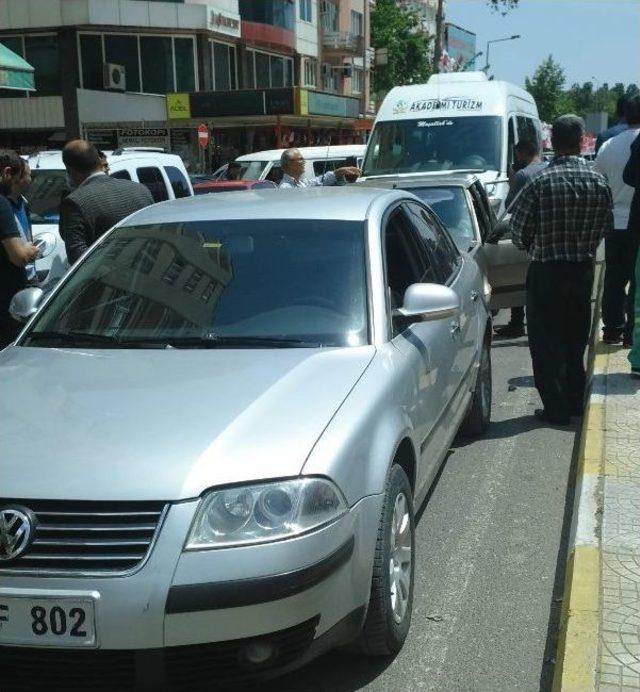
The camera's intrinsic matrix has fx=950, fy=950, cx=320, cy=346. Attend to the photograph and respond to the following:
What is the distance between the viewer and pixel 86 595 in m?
2.68

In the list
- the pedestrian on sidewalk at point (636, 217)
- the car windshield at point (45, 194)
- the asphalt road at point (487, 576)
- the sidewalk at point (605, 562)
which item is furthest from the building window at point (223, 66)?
the sidewalk at point (605, 562)

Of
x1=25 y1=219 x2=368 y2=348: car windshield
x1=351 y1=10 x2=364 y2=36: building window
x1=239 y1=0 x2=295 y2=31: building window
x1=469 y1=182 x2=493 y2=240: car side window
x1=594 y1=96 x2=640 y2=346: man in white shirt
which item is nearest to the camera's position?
x1=25 y1=219 x2=368 y2=348: car windshield

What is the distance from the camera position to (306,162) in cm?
2255

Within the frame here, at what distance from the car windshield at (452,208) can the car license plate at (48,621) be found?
20.4ft

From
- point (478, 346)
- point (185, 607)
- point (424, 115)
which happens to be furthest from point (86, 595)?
point (424, 115)

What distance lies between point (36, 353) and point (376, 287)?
56.8 inches

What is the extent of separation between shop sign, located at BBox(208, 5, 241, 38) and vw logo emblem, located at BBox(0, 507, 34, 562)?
37183mm

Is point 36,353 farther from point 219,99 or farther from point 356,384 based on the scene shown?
point 219,99

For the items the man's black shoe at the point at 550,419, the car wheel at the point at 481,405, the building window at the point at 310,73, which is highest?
the building window at the point at 310,73

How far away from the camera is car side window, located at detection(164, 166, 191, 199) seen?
11750mm

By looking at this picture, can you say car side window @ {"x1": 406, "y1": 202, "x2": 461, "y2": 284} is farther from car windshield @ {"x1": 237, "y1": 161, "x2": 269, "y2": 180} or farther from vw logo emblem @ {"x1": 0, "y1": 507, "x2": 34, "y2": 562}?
car windshield @ {"x1": 237, "y1": 161, "x2": 269, "y2": 180}

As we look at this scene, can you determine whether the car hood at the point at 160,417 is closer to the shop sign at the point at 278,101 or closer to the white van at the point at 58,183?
the white van at the point at 58,183

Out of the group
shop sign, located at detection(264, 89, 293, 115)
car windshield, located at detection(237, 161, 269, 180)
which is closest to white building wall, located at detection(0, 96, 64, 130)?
shop sign, located at detection(264, 89, 293, 115)

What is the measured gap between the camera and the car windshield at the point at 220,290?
3891 millimetres
